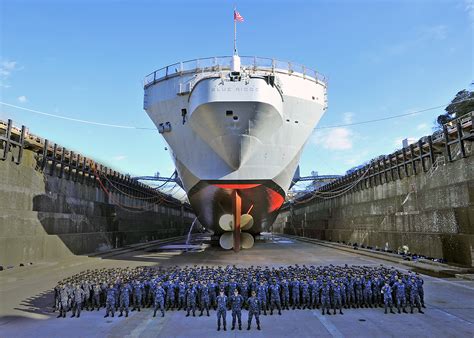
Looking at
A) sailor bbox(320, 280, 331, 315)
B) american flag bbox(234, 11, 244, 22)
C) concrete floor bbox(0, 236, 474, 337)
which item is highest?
american flag bbox(234, 11, 244, 22)

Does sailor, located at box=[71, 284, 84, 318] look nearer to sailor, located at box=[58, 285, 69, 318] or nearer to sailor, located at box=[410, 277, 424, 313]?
sailor, located at box=[58, 285, 69, 318]

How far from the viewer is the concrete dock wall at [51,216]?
15.8 metres

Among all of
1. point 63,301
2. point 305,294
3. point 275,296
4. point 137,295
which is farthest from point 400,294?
point 63,301

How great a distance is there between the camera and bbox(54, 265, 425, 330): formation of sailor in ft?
29.2

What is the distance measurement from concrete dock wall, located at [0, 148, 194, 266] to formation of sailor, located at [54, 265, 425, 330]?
795 cm

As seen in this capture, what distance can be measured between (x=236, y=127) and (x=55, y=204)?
38.8 ft

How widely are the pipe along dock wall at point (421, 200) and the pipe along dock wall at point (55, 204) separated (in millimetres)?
A: 19514

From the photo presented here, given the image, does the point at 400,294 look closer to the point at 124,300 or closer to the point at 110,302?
the point at 124,300

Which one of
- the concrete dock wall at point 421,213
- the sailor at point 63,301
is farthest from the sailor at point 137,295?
the concrete dock wall at point 421,213

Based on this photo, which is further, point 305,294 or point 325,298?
point 305,294

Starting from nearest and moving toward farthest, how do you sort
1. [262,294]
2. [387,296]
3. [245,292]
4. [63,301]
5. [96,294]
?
[262,294] < [63,301] < [387,296] < [245,292] < [96,294]

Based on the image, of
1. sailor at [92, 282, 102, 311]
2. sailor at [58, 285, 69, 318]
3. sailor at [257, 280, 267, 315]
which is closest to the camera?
sailor at [257, 280, 267, 315]

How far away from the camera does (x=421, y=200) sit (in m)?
18.3

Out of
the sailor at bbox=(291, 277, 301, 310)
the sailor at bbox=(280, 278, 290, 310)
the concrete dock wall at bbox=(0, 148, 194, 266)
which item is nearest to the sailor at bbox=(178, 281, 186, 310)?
the sailor at bbox=(280, 278, 290, 310)
